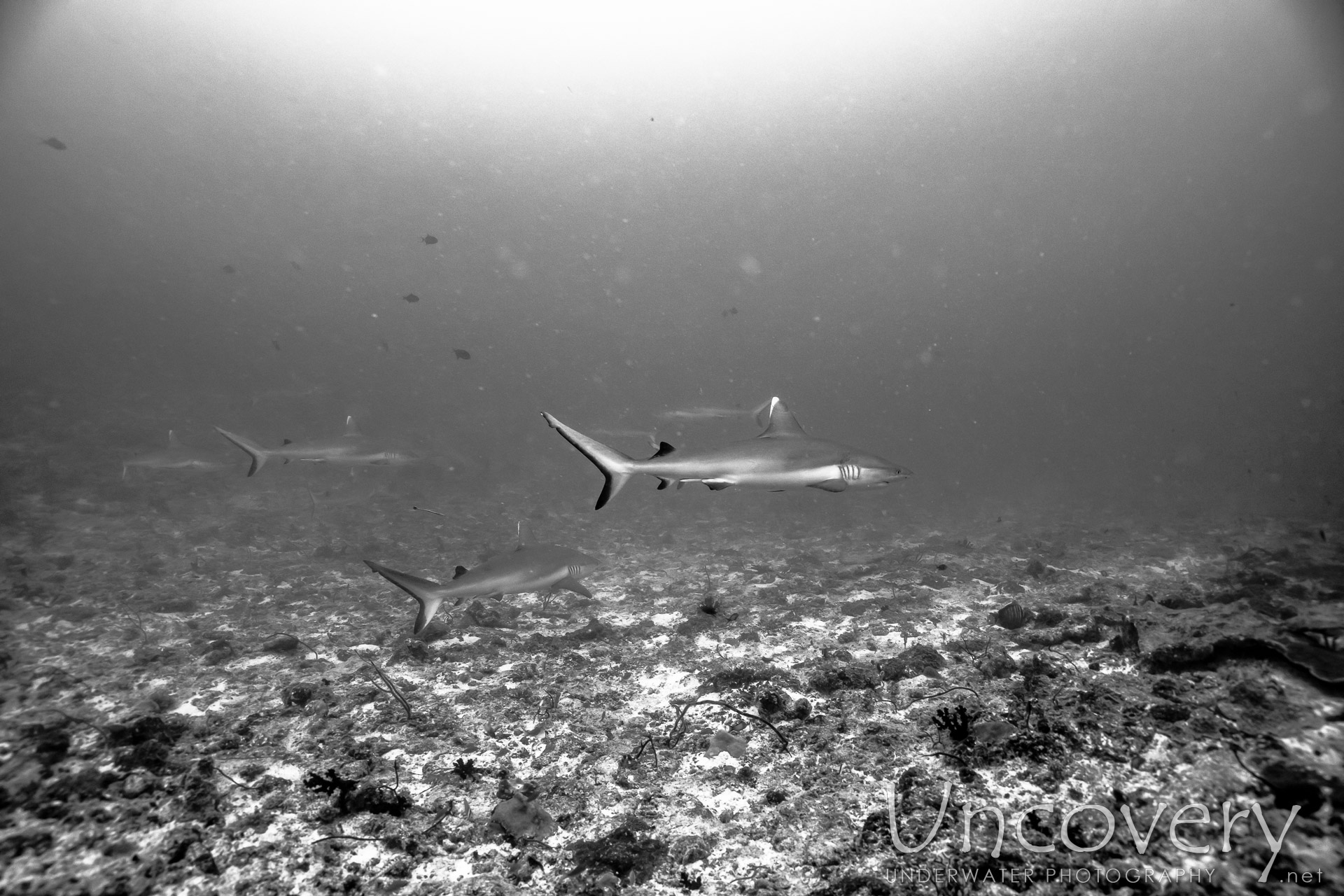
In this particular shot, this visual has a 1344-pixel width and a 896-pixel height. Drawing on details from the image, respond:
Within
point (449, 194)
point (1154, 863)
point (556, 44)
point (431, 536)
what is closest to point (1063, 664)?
point (1154, 863)

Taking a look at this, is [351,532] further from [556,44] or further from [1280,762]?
[556,44]

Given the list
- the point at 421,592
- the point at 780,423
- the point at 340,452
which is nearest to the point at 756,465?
the point at 780,423

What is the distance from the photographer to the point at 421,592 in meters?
4.91

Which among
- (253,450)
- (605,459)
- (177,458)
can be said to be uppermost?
(605,459)

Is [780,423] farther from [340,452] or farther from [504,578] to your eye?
[340,452]

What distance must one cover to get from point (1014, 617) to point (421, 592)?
7.63 m

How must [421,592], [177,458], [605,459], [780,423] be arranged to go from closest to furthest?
[605,459]
[421,592]
[780,423]
[177,458]

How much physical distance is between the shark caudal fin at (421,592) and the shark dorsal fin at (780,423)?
3.90 m

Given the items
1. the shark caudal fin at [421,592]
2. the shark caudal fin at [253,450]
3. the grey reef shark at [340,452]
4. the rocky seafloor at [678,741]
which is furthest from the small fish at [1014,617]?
the shark caudal fin at [253,450]

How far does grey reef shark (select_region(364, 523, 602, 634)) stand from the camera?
16.2 ft

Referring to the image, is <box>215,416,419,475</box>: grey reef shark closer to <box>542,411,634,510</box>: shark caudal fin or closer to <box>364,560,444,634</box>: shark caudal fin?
<box>364,560,444,634</box>: shark caudal fin

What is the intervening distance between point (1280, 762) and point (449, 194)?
56.9m

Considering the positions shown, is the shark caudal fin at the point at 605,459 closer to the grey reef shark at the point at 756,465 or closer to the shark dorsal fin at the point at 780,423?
the grey reef shark at the point at 756,465

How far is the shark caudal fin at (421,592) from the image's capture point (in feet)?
15.5
